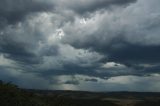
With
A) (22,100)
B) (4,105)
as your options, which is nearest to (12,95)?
(22,100)

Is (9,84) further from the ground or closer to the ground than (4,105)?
further from the ground

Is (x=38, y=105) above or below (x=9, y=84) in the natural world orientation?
below

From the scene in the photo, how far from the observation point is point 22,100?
131125 millimetres

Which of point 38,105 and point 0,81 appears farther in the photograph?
point 0,81

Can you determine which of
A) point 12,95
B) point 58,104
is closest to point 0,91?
point 12,95

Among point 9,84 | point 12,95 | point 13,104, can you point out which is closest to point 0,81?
point 9,84

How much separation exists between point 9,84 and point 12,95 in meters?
20.3

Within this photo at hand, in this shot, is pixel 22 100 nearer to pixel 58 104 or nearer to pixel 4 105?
pixel 4 105

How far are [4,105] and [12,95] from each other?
17.5m

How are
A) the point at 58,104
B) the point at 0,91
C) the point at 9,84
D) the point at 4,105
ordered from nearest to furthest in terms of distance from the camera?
the point at 4,105
the point at 0,91
the point at 9,84
the point at 58,104

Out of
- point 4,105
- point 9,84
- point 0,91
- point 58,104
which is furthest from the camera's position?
point 58,104

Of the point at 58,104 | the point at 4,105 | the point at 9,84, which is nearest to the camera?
the point at 4,105

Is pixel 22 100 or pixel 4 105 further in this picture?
pixel 22 100

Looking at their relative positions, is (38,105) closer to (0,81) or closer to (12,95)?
(12,95)
